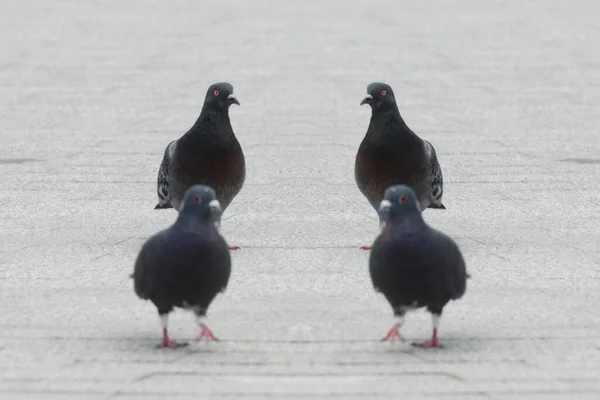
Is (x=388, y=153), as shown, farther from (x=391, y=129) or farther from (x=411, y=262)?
(x=411, y=262)

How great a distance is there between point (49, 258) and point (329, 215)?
2402mm

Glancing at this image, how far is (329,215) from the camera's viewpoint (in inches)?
408

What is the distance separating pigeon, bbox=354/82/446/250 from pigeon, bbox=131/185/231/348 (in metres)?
2.37

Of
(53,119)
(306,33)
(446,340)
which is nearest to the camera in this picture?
(446,340)

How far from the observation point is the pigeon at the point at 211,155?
8.77 metres

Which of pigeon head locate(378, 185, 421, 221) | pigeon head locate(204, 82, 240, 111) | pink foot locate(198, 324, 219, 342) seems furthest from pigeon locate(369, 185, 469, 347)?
pigeon head locate(204, 82, 240, 111)

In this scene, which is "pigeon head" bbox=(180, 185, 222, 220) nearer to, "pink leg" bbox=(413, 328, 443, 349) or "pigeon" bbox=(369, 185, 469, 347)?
"pigeon" bbox=(369, 185, 469, 347)

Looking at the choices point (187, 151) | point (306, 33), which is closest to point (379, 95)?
point (187, 151)

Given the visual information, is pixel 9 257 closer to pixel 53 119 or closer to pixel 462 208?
pixel 462 208

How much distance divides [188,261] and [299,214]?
13.4 feet

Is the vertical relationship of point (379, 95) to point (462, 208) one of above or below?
above

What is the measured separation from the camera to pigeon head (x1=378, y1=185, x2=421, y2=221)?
21.2ft

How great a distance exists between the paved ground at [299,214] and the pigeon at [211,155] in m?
0.56

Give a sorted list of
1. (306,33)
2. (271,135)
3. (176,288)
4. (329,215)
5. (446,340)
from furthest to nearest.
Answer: (306,33) → (271,135) → (329,215) → (446,340) → (176,288)
